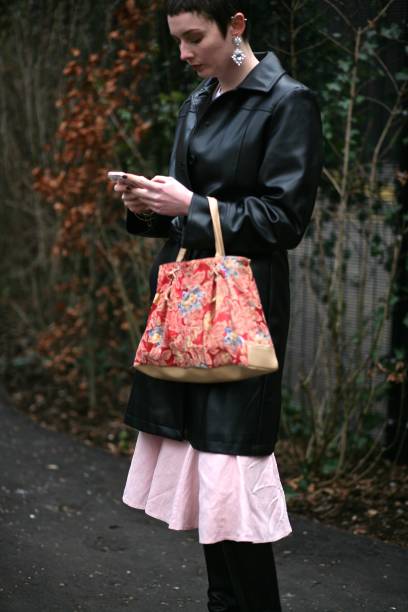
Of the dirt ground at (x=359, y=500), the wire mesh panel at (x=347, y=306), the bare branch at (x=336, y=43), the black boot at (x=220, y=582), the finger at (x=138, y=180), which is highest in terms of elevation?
the bare branch at (x=336, y=43)

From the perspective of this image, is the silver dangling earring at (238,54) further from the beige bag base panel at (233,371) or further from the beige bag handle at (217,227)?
the beige bag base panel at (233,371)

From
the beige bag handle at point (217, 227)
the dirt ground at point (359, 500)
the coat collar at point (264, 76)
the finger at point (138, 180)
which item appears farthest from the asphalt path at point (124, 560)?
the coat collar at point (264, 76)

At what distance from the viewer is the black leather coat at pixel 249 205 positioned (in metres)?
2.47

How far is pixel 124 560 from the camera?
3.98m

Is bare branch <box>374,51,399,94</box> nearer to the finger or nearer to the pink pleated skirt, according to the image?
the finger

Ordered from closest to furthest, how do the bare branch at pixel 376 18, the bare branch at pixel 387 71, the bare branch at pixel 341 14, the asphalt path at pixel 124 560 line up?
the asphalt path at pixel 124 560, the bare branch at pixel 376 18, the bare branch at pixel 341 14, the bare branch at pixel 387 71

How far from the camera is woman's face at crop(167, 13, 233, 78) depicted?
8.04ft

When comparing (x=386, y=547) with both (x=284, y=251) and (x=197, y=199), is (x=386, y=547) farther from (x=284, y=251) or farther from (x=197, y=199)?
(x=197, y=199)

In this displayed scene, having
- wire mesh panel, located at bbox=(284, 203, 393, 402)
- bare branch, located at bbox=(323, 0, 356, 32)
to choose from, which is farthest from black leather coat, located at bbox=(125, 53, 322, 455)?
wire mesh panel, located at bbox=(284, 203, 393, 402)

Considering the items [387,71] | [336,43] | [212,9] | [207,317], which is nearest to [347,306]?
A: [387,71]

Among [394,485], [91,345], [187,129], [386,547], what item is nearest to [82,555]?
[386,547]

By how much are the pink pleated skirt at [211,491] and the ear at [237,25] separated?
3.66ft

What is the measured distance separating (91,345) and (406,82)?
2.91 metres

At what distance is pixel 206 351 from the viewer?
7.95ft
